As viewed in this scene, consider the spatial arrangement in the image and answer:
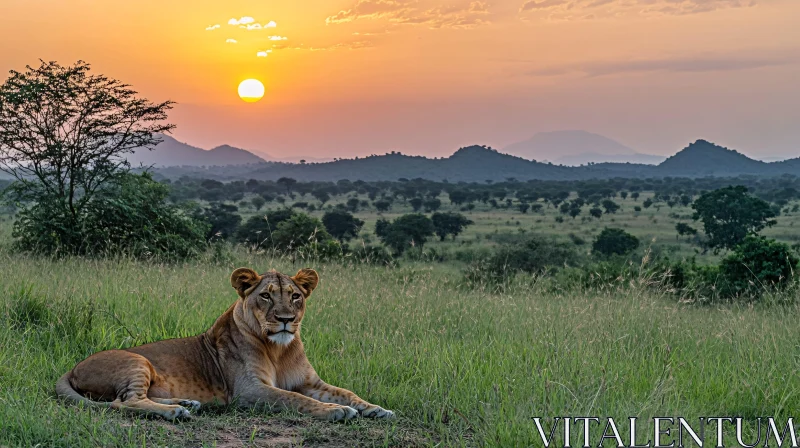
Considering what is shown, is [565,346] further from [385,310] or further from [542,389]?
[385,310]

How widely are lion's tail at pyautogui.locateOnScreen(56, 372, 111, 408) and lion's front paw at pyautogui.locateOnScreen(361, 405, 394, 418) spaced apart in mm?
1792

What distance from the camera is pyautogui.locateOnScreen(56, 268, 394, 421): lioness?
551 cm

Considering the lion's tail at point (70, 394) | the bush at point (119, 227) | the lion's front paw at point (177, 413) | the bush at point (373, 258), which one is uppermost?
the bush at point (119, 227)

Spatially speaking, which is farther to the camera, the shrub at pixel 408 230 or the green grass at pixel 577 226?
the green grass at pixel 577 226

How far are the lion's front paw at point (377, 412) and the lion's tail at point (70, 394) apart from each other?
179 centimetres

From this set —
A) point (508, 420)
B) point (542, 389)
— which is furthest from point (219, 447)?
point (542, 389)

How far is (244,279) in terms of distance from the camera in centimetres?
580

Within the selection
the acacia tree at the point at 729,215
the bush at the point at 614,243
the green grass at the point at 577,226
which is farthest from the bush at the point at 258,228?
the acacia tree at the point at 729,215

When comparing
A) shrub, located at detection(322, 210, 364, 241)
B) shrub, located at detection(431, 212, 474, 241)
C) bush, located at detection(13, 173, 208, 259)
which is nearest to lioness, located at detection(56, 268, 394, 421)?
bush, located at detection(13, 173, 208, 259)

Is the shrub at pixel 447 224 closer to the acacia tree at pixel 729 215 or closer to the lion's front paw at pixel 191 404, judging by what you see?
the acacia tree at pixel 729 215

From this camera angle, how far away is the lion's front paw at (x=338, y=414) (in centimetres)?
538

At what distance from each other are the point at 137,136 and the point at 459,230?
39.7 m

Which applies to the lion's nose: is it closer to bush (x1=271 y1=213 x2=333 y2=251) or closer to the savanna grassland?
the savanna grassland

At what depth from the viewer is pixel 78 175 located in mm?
17750
